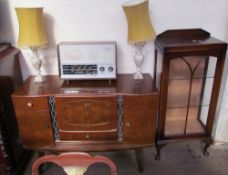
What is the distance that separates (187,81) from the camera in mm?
1622

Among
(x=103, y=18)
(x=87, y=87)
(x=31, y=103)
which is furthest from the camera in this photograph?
(x=103, y=18)

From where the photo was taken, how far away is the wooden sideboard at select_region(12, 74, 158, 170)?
56.4 inches

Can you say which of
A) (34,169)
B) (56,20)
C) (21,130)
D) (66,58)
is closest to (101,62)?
(66,58)

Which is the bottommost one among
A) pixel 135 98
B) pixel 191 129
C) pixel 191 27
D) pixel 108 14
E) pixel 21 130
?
pixel 191 129

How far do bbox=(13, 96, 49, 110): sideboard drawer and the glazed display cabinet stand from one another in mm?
803

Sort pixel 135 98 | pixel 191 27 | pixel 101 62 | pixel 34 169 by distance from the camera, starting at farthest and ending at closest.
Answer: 1. pixel 191 27
2. pixel 101 62
3. pixel 135 98
4. pixel 34 169

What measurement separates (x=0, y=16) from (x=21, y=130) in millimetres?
831

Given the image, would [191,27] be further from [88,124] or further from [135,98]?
[88,124]

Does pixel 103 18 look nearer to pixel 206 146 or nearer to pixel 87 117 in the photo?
pixel 87 117

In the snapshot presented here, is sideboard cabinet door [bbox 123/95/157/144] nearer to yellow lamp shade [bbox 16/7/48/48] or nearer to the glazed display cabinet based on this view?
the glazed display cabinet

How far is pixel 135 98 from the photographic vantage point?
1.44 meters

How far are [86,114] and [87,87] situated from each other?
0.63ft

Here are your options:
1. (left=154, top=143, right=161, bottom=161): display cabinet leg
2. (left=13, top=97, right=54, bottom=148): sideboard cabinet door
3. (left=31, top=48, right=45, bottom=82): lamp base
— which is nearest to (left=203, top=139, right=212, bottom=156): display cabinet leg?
(left=154, top=143, right=161, bottom=161): display cabinet leg

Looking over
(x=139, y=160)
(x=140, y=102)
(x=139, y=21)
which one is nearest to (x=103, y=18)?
(x=139, y=21)
